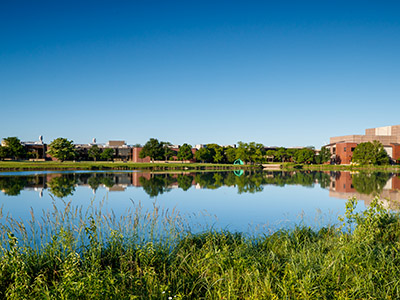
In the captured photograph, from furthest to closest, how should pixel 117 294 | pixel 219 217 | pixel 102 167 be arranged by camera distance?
1. pixel 102 167
2. pixel 219 217
3. pixel 117 294

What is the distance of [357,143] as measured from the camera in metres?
101

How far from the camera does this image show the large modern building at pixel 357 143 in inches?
3888

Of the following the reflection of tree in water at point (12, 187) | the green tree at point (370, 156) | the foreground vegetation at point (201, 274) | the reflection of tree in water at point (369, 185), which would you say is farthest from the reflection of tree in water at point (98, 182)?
the green tree at point (370, 156)

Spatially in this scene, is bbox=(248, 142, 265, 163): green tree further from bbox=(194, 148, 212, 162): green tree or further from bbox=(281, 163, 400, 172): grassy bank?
bbox=(194, 148, 212, 162): green tree

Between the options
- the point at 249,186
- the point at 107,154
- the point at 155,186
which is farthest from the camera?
the point at 107,154

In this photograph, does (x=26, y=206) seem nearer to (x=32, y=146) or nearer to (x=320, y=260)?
(x=320, y=260)

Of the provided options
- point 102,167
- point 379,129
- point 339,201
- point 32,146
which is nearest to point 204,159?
point 102,167

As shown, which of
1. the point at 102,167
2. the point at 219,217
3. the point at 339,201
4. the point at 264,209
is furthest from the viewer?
the point at 102,167

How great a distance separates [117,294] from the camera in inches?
194

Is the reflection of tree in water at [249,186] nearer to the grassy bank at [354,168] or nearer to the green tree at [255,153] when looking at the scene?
the grassy bank at [354,168]

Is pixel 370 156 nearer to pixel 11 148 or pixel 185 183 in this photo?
pixel 185 183

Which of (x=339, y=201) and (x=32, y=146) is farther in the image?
(x=32, y=146)

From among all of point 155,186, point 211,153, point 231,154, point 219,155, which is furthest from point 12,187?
point 211,153

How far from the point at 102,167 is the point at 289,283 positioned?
211 ft
